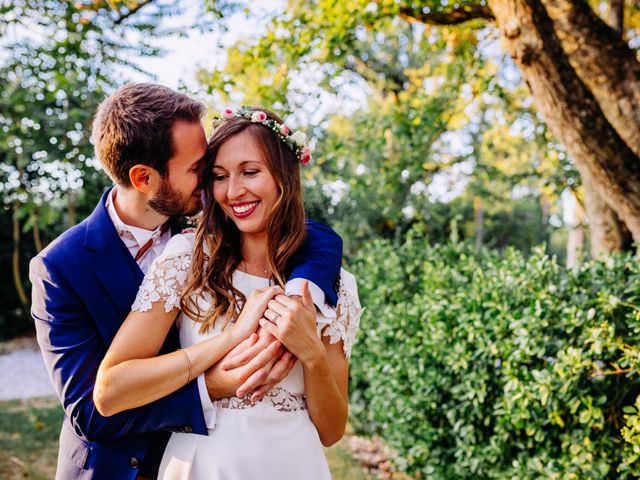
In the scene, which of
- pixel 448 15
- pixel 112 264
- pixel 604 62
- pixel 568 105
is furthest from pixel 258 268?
pixel 448 15

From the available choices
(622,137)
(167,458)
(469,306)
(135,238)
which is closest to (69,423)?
(167,458)

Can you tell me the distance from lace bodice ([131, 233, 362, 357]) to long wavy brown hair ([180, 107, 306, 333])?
47 mm

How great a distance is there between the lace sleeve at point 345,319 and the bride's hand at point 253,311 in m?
0.27

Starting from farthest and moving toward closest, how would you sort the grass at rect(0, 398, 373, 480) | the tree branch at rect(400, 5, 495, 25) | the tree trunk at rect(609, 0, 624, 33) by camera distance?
the tree trunk at rect(609, 0, 624, 33) < the tree branch at rect(400, 5, 495, 25) < the grass at rect(0, 398, 373, 480)

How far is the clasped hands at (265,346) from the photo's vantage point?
5.96ft

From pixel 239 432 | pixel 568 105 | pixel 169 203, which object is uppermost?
pixel 568 105

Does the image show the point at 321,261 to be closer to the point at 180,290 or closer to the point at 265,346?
the point at 265,346

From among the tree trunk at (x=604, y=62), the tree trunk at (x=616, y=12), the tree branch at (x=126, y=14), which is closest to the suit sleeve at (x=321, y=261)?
the tree trunk at (x=604, y=62)

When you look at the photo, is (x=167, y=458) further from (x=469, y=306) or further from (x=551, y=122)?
(x=551, y=122)

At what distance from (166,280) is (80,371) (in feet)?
1.38

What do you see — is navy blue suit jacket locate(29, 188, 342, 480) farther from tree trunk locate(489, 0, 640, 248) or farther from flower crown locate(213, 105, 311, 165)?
tree trunk locate(489, 0, 640, 248)

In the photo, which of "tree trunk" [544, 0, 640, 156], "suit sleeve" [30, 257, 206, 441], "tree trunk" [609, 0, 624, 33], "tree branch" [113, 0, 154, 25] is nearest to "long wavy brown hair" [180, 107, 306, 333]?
"suit sleeve" [30, 257, 206, 441]

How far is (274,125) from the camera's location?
219 centimetres

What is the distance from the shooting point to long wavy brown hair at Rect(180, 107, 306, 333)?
6.62ft
